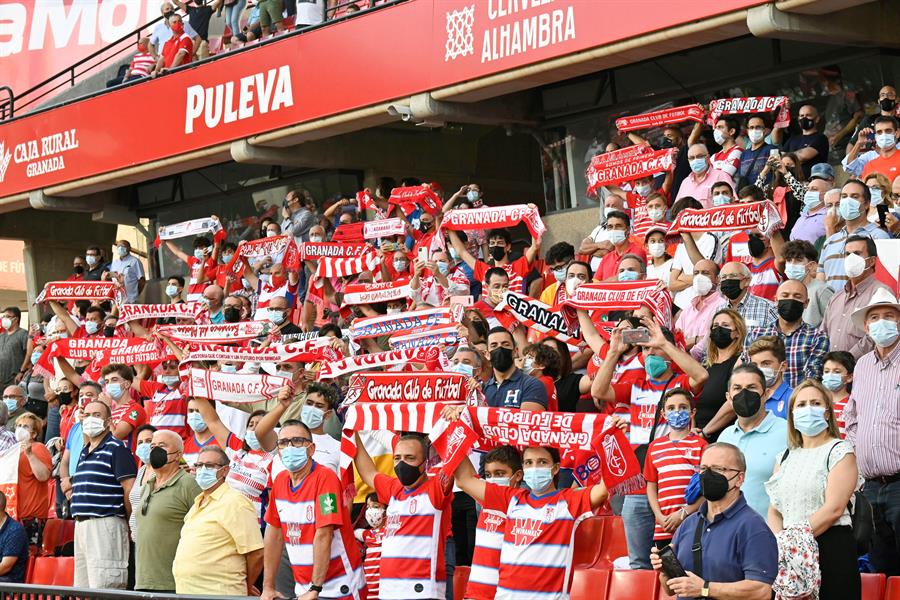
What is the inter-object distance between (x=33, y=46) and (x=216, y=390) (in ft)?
69.5

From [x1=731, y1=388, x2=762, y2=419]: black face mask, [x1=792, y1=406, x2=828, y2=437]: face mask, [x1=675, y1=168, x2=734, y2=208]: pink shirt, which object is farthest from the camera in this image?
[x1=675, y1=168, x2=734, y2=208]: pink shirt

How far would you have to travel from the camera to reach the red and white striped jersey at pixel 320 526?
10086 millimetres

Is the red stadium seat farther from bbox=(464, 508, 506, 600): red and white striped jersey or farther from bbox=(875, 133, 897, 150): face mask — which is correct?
bbox=(875, 133, 897, 150): face mask

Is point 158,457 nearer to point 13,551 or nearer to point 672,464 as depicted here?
point 13,551

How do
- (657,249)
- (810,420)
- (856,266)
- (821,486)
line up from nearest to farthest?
(821,486)
(810,420)
(856,266)
(657,249)

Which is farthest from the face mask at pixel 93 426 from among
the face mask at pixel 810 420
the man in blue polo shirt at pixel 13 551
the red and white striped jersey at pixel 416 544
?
the face mask at pixel 810 420

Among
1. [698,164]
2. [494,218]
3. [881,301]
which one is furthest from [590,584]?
[494,218]

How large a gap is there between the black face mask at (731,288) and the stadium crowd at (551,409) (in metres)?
0.02

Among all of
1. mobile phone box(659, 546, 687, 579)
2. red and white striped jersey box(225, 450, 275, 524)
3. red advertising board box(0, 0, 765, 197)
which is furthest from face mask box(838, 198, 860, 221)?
mobile phone box(659, 546, 687, 579)

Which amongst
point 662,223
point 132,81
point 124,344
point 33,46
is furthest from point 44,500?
point 33,46

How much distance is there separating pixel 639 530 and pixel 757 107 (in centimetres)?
609

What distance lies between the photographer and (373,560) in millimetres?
10633

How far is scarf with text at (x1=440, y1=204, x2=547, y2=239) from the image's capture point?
1532cm

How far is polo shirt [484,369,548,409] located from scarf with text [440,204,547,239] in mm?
4471
